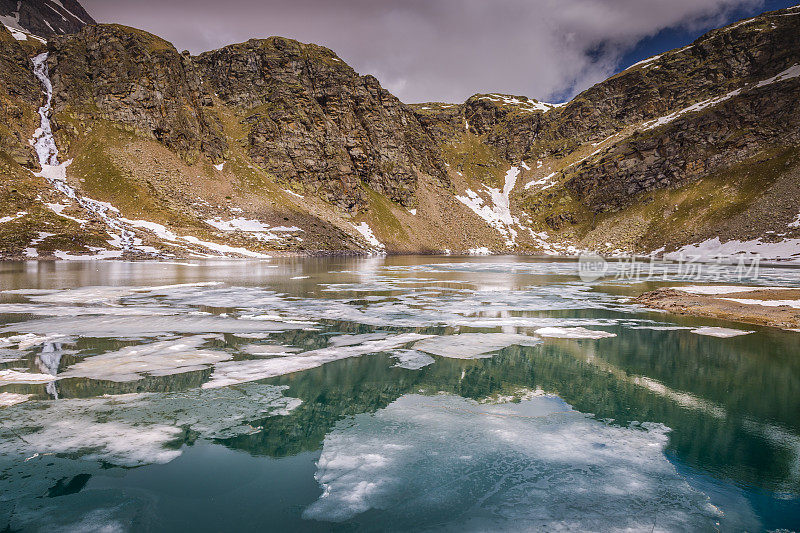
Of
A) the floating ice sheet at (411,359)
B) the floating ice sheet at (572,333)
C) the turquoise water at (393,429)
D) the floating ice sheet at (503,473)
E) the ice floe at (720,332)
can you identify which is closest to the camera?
the floating ice sheet at (503,473)

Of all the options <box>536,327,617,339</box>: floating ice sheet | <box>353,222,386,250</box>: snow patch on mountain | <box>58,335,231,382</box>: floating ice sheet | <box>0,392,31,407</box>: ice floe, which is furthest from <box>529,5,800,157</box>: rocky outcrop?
<box>0,392,31,407</box>: ice floe

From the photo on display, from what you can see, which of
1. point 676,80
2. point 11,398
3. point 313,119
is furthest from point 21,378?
point 676,80

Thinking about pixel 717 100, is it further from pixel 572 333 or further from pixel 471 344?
pixel 471 344

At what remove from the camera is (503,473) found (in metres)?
5.82

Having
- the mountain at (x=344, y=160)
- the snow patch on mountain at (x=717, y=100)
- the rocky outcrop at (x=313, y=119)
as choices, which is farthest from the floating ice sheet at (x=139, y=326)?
the snow patch on mountain at (x=717, y=100)

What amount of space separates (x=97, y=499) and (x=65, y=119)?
114344mm

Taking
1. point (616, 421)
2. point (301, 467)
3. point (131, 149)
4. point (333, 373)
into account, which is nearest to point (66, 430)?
point (301, 467)

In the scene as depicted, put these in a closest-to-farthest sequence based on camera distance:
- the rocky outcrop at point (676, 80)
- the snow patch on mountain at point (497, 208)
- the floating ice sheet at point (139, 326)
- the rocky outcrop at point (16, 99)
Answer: the floating ice sheet at point (139, 326) → the rocky outcrop at point (16, 99) → the rocky outcrop at point (676, 80) → the snow patch on mountain at point (497, 208)

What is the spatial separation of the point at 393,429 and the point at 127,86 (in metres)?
117

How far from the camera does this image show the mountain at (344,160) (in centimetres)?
7906

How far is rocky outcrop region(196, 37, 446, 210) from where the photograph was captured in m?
115

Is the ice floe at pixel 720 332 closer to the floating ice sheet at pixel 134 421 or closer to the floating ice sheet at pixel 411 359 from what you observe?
the floating ice sheet at pixel 411 359

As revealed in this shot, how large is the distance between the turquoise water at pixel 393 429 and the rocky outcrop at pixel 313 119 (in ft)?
347

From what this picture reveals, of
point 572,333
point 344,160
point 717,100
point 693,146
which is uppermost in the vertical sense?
point 717,100
